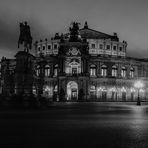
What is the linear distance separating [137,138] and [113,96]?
3117 inches

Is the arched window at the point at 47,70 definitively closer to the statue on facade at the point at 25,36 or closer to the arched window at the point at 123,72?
the arched window at the point at 123,72

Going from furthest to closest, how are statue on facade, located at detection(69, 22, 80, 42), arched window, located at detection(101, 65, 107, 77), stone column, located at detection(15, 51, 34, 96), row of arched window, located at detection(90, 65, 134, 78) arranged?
arched window, located at detection(101, 65, 107, 77) → row of arched window, located at detection(90, 65, 134, 78) → statue on facade, located at detection(69, 22, 80, 42) → stone column, located at detection(15, 51, 34, 96)

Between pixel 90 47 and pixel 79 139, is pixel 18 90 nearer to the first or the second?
pixel 79 139

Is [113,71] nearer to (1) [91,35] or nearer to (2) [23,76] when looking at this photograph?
(1) [91,35]

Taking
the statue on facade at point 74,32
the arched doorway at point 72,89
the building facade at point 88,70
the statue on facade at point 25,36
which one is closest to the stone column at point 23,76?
the statue on facade at point 25,36

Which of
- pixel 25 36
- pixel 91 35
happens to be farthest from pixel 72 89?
pixel 25 36

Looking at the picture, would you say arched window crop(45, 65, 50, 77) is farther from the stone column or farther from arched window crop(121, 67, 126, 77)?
the stone column

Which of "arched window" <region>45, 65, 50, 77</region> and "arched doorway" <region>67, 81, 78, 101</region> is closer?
"arched doorway" <region>67, 81, 78, 101</region>

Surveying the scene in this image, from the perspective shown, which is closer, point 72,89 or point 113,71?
point 72,89

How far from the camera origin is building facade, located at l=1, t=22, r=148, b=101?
82000 millimetres

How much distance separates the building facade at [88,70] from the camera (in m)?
82.0

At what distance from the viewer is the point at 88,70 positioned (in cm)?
8525

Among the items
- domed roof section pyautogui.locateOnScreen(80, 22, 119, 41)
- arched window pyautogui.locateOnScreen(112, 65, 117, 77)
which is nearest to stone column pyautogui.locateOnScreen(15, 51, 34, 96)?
arched window pyautogui.locateOnScreen(112, 65, 117, 77)

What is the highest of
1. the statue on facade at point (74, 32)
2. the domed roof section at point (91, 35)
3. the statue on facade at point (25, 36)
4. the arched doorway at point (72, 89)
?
the domed roof section at point (91, 35)
